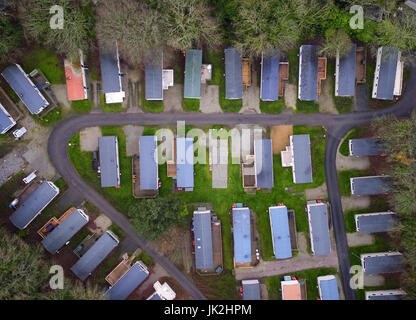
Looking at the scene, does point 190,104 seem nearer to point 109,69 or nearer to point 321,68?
point 109,69

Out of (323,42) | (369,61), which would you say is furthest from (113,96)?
(369,61)

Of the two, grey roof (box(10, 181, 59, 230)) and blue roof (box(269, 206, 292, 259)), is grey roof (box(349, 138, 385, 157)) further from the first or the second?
grey roof (box(10, 181, 59, 230))

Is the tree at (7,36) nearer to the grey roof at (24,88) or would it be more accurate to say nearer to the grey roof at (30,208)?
the grey roof at (24,88)

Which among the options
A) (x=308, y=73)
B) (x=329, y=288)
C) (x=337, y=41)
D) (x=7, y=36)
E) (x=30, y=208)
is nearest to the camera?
(x=7, y=36)

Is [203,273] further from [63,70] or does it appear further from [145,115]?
[63,70]

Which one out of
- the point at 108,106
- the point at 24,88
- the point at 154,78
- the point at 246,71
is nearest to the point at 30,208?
the point at 24,88

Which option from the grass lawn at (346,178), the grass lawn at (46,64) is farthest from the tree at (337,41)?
the grass lawn at (46,64)
